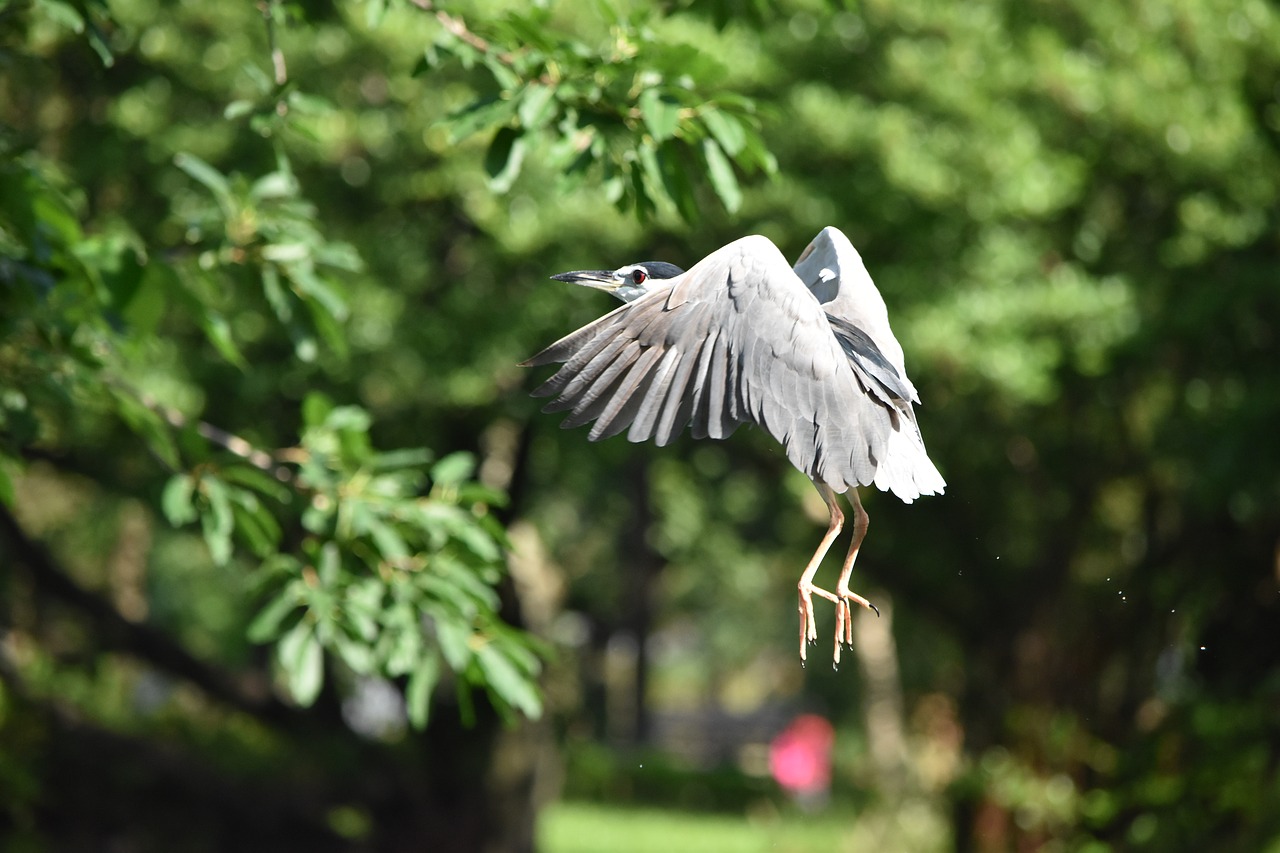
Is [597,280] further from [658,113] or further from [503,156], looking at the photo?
[503,156]

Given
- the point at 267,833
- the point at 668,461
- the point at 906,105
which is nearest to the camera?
the point at 906,105

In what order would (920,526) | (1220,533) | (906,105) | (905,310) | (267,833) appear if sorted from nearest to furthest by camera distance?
(905,310) → (906,105) → (1220,533) → (920,526) → (267,833)

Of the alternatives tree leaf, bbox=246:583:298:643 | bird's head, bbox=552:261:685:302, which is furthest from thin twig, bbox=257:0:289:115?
bird's head, bbox=552:261:685:302

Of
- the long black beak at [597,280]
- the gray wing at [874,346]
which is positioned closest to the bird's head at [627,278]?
the long black beak at [597,280]

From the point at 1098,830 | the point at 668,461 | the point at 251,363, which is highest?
the point at 251,363

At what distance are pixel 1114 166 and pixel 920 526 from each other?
3154 mm

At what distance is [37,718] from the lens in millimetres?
11102

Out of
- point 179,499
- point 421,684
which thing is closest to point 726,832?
point 421,684

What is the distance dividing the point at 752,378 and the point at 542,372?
659 centimetres

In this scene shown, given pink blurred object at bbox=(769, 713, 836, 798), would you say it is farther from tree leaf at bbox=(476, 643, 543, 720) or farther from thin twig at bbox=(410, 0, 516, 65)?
thin twig at bbox=(410, 0, 516, 65)

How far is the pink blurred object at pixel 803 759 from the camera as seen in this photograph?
15.0 m

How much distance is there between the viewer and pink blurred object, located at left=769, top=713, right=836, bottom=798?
589 inches

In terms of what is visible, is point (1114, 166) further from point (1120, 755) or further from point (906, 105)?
point (1120, 755)

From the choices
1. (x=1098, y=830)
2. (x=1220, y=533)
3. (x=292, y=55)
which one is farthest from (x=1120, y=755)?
(x=292, y=55)
